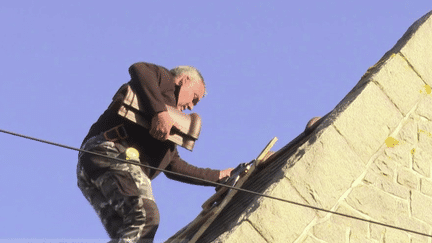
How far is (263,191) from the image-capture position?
5059 mm

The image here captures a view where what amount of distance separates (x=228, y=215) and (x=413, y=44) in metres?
1.90

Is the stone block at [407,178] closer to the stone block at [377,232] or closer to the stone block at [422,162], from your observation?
the stone block at [422,162]

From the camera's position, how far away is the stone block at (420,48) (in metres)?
5.84

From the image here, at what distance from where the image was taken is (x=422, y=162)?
18.1 ft

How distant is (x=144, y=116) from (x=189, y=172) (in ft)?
3.34

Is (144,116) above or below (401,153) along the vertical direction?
above

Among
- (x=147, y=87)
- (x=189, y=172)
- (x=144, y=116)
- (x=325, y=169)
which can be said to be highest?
(x=147, y=87)

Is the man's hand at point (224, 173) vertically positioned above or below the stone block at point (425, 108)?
above

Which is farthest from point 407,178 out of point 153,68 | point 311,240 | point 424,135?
point 153,68

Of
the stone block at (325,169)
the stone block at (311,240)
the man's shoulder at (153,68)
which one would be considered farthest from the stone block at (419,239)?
the man's shoulder at (153,68)

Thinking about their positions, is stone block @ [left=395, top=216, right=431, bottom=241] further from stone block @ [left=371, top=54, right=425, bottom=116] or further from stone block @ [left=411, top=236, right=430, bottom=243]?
stone block @ [left=371, top=54, right=425, bottom=116]

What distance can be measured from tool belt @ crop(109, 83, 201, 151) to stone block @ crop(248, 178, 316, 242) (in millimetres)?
977

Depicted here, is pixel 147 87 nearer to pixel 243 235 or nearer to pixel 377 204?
pixel 243 235

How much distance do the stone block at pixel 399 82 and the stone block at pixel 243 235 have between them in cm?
155
